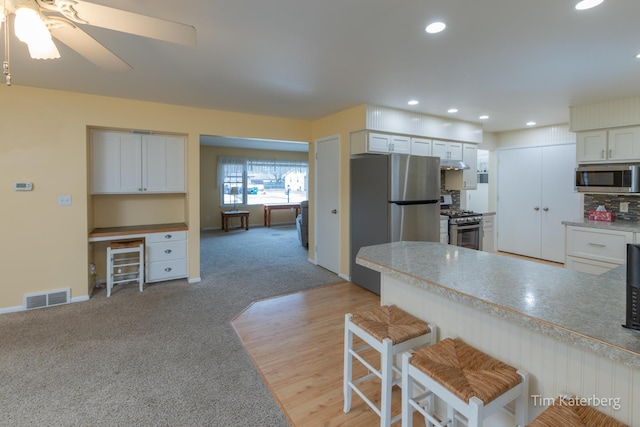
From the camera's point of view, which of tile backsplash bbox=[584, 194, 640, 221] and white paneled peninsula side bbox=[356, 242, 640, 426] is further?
tile backsplash bbox=[584, 194, 640, 221]

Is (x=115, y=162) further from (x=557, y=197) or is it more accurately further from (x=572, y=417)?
(x=557, y=197)

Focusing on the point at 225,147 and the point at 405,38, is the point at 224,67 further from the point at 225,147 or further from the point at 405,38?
the point at 225,147

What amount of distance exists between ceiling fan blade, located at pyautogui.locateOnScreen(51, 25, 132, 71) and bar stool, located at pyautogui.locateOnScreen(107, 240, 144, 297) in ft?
8.41

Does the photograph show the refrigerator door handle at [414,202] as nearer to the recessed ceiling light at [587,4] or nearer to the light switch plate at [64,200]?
the recessed ceiling light at [587,4]

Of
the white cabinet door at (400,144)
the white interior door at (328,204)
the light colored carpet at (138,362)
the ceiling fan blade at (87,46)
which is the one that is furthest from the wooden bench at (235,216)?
the ceiling fan blade at (87,46)

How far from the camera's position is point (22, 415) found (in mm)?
1805

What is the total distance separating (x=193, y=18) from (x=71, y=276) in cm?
328

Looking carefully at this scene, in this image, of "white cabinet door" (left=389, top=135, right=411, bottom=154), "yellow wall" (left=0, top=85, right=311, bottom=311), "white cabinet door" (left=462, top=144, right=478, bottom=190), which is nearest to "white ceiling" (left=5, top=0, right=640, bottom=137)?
"yellow wall" (left=0, top=85, right=311, bottom=311)

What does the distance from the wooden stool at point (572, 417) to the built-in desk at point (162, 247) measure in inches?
161

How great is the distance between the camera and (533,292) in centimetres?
127

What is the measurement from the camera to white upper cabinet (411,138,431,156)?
4.47 metres

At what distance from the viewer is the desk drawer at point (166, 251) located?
4.04 metres

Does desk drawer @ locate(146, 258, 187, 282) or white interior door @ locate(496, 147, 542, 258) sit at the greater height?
white interior door @ locate(496, 147, 542, 258)

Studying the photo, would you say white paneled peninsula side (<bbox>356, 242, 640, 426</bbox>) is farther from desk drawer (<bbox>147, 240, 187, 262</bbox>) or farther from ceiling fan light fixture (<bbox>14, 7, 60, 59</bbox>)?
desk drawer (<bbox>147, 240, 187, 262</bbox>)
